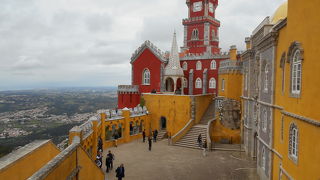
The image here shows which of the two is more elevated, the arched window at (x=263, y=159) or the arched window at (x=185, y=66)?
the arched window at (x=185, y=66)

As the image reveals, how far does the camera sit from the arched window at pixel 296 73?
34.9ft

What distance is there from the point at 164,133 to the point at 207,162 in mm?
9153

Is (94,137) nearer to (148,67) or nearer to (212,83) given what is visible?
(148,67)

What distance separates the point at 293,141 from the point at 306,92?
108 inches

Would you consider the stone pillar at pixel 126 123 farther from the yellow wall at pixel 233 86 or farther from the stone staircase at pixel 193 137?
the yellow wall at pixel 233 86

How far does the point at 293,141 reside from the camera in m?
11.2

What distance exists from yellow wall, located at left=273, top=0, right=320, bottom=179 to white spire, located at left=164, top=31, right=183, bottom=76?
75.5 ft

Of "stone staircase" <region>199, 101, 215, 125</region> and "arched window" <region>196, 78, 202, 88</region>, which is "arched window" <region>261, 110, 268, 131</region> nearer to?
"stone staircase" <region>199, 101, 215, 125</region>

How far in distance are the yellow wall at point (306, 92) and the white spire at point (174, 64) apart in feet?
75.5

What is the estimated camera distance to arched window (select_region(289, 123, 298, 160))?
10.8m

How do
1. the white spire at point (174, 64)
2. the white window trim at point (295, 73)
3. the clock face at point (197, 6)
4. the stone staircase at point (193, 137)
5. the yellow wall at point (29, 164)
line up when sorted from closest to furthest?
the yellow wall at point (29, 164) → the white window trim at point (295, 73) → the stone staircase at point (193, 137) → the white spire at point (174, 64) → the clock face at point (197, 6)

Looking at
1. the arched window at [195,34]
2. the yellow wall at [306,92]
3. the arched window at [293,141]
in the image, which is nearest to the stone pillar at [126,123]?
the yellow wall at [306,92]

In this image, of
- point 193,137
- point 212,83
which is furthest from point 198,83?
point 193,137

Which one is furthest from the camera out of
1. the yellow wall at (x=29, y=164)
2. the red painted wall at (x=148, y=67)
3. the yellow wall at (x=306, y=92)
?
the red painted wall at (x=148, y=67)
